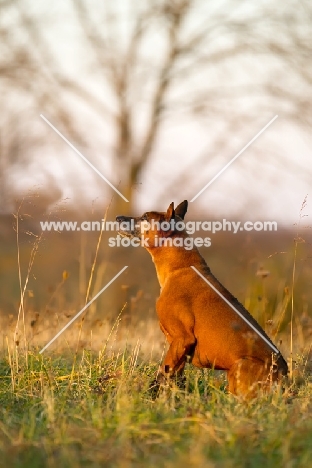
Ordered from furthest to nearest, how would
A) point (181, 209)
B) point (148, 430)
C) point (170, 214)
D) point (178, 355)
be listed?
point (181, 209) < point (170, 214) < point (178, 355) < point (148, 430)

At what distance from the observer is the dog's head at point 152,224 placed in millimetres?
7066

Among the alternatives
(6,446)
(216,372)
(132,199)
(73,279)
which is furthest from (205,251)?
(6,446)

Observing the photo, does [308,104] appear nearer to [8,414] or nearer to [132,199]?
[132,199]

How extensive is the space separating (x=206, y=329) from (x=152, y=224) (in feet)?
4.19

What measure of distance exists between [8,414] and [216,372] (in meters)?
2.81

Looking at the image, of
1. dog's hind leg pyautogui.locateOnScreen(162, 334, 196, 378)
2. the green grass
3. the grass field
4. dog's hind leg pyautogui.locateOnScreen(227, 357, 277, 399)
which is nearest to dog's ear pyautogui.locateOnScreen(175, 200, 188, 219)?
dog's hind leg pyautogui.locateOnScreen(162, 334, 196, 378)

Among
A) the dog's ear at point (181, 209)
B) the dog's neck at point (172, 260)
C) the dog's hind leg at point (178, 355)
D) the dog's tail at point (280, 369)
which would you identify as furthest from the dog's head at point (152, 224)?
the dog's tail at point (280, 369)

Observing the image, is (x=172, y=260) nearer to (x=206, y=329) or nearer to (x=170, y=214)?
(x=170, y=214)

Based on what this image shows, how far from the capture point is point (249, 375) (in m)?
6.12

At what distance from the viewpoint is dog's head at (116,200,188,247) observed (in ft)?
23.2

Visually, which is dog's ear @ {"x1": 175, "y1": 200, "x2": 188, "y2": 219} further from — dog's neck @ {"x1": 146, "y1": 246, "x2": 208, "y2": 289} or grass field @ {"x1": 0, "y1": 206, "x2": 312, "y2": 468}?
grass field @ {"x1": 0, "y1": 206, "x2": 312, "y2": 468}

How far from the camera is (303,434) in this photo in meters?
4.35

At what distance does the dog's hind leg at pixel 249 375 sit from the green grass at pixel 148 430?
0.19 meters

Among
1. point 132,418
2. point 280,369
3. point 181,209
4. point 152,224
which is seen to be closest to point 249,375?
point 280,369
